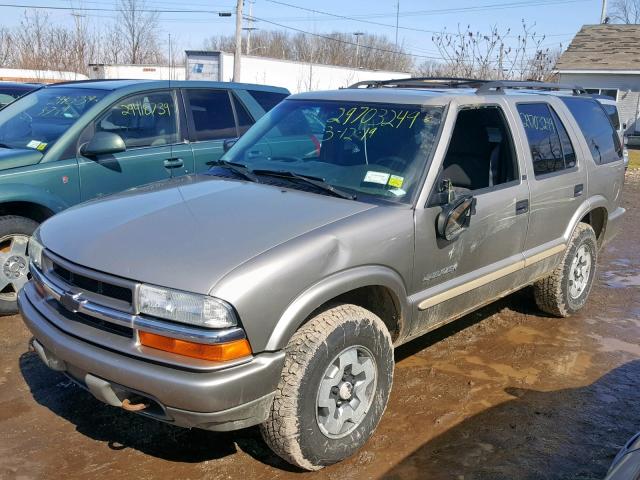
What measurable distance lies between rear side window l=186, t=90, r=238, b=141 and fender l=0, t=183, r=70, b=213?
5.23 ft

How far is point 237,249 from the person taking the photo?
9.26 ft

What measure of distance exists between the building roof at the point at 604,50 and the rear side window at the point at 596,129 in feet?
72.5

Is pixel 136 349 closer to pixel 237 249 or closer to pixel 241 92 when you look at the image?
pixel 237 249

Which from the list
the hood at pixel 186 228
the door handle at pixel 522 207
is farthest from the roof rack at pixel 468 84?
the hood at pixel 186 228

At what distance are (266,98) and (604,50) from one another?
24329mm

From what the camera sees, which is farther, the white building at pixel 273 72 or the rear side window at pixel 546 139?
the white building at pixel 273 72

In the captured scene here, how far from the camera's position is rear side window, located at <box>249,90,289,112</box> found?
690cm

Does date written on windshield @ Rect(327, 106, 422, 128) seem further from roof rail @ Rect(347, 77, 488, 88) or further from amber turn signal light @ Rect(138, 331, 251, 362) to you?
amber turn signal light @ Rect(138, 331, 251, 362)

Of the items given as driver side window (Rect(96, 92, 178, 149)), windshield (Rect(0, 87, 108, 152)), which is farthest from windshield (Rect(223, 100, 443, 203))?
windshield (Rect(0, 87, 108, 152))

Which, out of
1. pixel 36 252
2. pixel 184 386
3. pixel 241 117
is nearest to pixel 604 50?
pixel 241 117

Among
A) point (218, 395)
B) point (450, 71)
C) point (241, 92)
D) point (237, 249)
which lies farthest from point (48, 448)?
point (450, 71)

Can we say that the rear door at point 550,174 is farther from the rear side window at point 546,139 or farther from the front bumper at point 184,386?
the front bumper at point 184,386

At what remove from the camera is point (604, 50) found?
26.6 metres

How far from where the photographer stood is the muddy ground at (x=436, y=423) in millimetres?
3201
